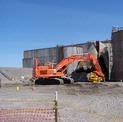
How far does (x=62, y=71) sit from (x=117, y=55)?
42.3 feet

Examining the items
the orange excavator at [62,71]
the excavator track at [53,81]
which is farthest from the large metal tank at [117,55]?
the excavator track at [53,81]

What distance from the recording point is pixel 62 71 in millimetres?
47594

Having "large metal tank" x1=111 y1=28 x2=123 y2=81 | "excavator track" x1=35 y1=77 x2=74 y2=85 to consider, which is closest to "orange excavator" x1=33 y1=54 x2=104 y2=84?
"excavator track" x1=35 y1=77 x2=74 y2=85

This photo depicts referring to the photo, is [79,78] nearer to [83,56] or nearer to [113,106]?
[83,56]

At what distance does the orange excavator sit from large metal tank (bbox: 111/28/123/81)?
284 inches

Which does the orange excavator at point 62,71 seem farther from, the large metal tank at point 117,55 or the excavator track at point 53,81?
the large metal tank at point 117,55

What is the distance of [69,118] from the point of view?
15297mm

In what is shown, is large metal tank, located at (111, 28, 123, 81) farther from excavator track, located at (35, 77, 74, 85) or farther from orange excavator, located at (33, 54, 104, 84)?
excavator track, located at (35, 77, 74, 85)

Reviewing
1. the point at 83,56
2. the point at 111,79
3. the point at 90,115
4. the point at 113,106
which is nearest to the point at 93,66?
the point at 83,56

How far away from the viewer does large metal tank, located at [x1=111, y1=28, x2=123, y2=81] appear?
56906 mm

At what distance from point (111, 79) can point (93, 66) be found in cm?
699

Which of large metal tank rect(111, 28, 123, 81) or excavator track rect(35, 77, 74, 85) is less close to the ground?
large metal tank rect(111, 28, 123, 81)

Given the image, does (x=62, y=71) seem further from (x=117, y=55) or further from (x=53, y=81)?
(x=117, y=55)

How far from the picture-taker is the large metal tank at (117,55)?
56906mm
